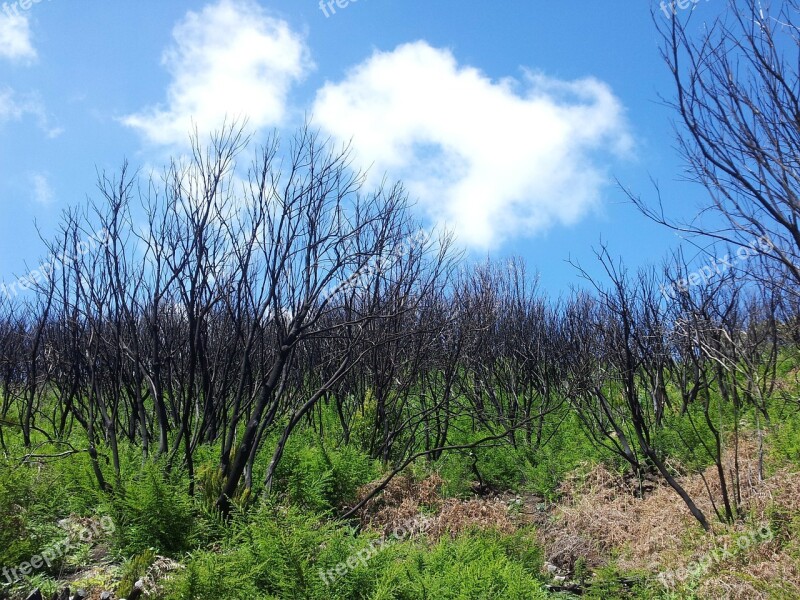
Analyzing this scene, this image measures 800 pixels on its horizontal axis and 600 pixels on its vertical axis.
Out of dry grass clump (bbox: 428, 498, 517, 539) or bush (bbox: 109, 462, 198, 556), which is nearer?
bush (bbox: 109, 462, 198, 556)

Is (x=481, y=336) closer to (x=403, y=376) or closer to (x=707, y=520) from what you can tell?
(x=403, y=376)

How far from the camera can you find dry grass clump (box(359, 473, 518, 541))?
217 inches

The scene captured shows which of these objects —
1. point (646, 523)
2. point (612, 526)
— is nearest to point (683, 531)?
point (646, 523)

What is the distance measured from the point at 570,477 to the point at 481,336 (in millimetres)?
3410

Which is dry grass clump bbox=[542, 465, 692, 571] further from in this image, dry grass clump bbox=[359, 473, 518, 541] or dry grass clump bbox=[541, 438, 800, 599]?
dry grass clump bbox=[359, 473, 518, 541]

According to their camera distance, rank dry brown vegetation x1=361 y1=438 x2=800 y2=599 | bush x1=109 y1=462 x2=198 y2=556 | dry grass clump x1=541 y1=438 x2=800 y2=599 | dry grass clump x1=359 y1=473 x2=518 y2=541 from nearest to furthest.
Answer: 1. dry grass clump x1=541 y1=438 x2=800 y2=599
2. dry brown vegetation x1=361 y1=438 x2=800 y2=599
3. bush x1=109 y1=462 x2=198 y2=556
4. dry grass clump x1=359 y1=473 x2=518 y2=541

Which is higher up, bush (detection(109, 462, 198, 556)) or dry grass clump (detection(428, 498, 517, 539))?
bush (detection(109, 462, 198, 556))

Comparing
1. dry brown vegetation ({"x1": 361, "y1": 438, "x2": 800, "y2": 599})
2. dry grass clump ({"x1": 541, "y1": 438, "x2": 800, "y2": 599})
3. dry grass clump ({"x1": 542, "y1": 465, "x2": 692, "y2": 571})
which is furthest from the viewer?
dry grass clump ({"x1": 542, "y1": 465, "x2": 692, "y2": 571})

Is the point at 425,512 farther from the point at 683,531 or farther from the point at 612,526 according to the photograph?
the point at 683,531

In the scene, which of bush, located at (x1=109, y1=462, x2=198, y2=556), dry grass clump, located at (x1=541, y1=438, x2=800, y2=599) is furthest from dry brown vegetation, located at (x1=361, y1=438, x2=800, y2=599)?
bush, located at (x1=109, y1=462, x2=198, y2=556)

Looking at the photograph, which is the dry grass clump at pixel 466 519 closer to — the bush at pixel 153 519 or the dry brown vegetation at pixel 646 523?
the dry brown vegetation at pixel 646 523

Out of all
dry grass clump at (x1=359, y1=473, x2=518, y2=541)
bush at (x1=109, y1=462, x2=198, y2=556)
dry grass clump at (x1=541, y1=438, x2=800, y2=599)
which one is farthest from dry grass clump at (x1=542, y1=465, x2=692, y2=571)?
bush at (x1=109, y1=462, x2=198, y2=556)

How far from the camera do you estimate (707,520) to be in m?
5.41

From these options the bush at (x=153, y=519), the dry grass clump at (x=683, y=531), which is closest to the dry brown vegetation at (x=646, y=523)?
the dry grass clump at (x=683, y=531)
